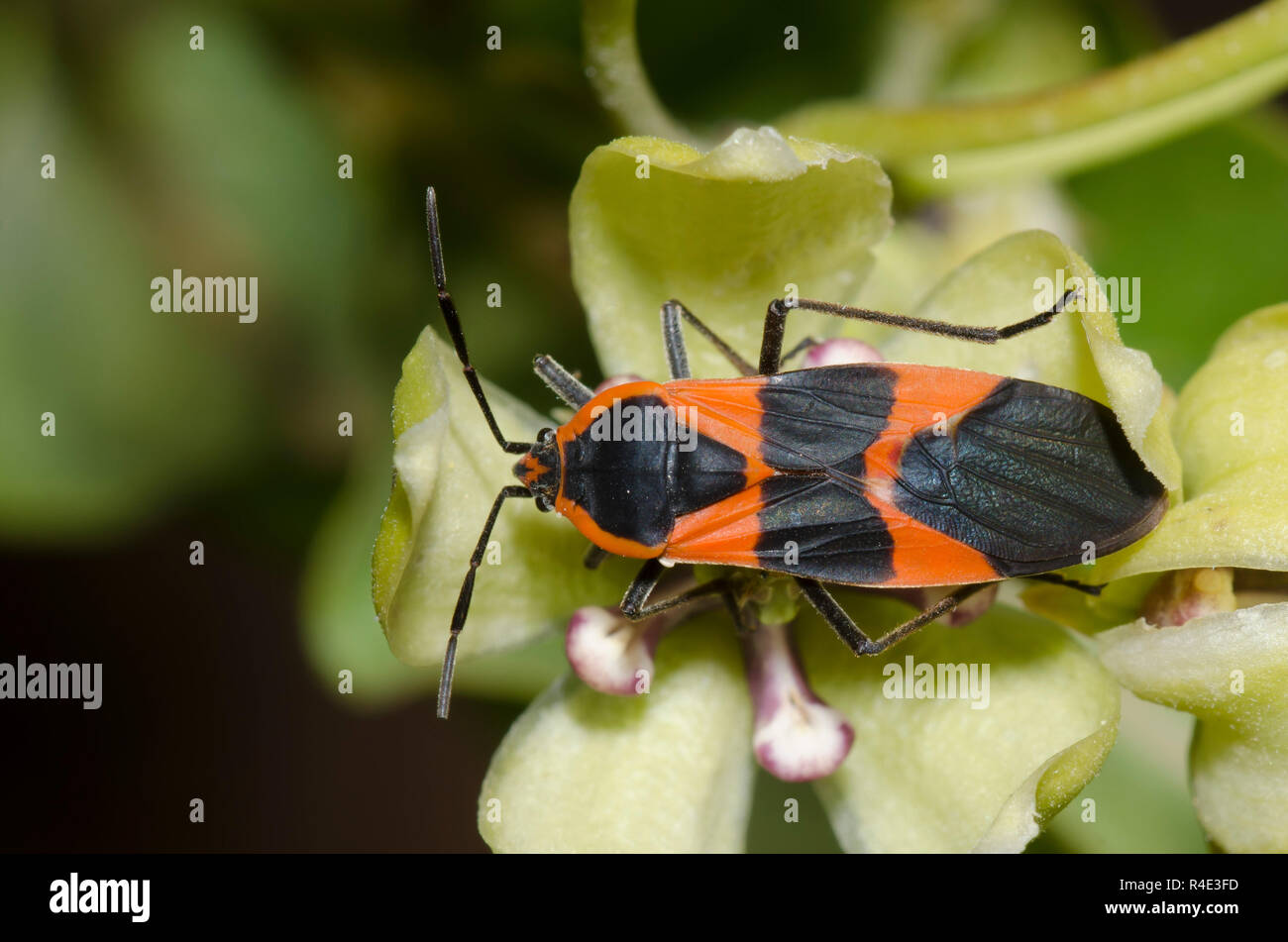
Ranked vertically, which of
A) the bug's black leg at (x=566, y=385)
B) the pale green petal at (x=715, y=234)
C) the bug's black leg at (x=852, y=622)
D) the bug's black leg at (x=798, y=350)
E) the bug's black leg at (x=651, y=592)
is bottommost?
the bug's black leg at (x=852, y=622)

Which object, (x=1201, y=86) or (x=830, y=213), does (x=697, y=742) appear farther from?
(x=1201, y=86)

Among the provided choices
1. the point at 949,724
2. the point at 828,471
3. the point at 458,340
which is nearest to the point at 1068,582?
the point at 949,724

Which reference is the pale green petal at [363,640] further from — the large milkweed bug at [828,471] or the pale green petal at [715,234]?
the pale green petal at [715,234]

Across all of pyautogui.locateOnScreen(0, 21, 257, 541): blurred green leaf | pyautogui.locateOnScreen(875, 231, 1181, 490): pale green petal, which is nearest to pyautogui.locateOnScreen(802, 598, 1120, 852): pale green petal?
pyautogui.locateOnScreen(875, 231, 1181, 490): pale green petal

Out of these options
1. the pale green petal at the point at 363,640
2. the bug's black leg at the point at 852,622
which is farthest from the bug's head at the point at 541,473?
the pale green petal at the point at 363,640
